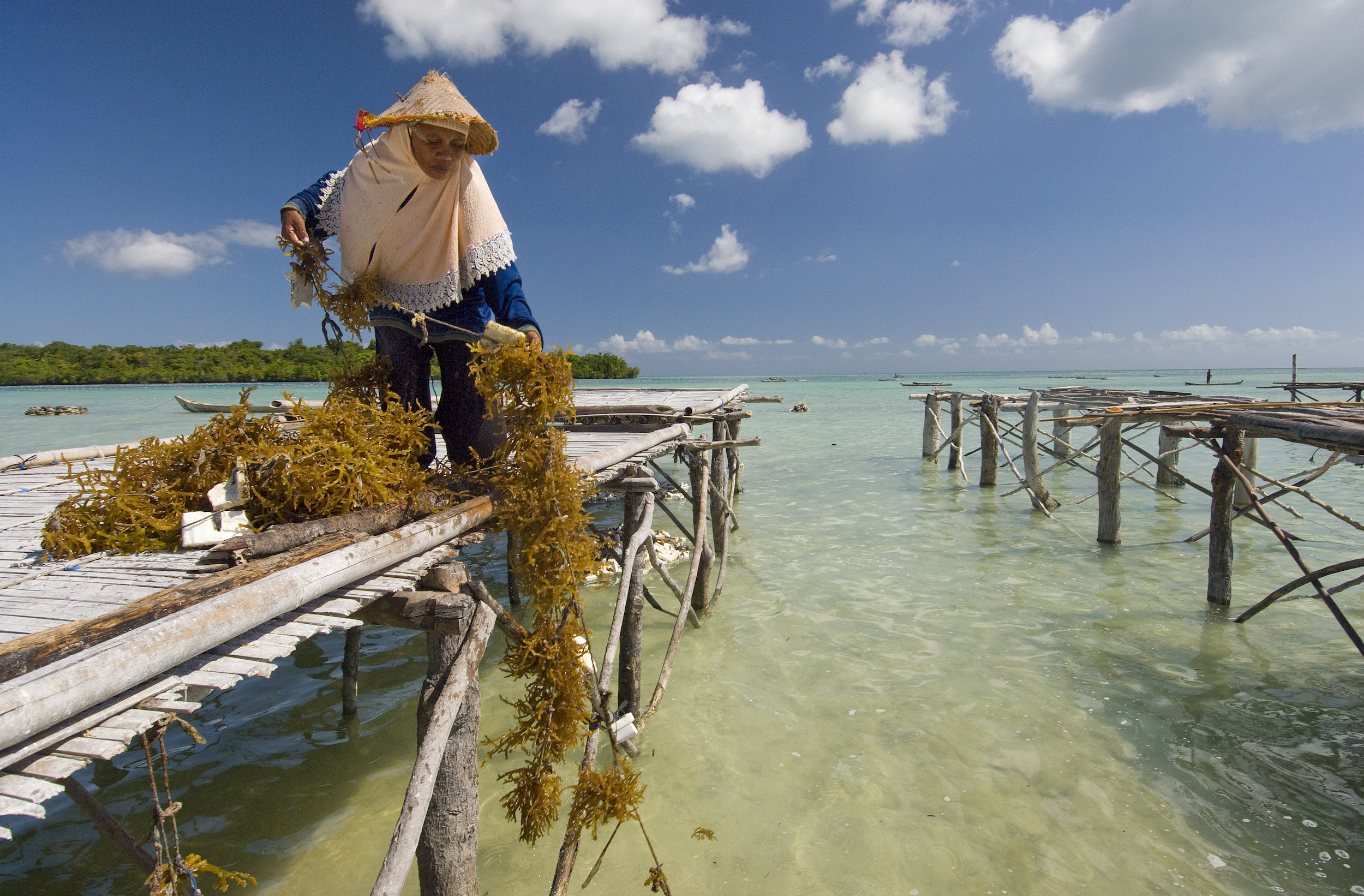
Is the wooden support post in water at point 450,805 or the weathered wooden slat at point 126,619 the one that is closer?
the weathered wooden slat at point 126,619

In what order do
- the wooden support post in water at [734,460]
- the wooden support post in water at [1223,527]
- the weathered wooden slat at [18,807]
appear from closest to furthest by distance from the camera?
1. the weathered wooden slat at [18,807]
2. the wooden support post in water at [1223,527]
3. the wooden support post in water at [734,460]

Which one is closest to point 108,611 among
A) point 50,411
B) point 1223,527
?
point 1223,527

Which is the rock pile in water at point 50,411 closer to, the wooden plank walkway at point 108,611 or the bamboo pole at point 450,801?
the wooden plank walkway at point 108,611

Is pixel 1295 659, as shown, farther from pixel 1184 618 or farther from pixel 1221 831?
pixel 1221 831

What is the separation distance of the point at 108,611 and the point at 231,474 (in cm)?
79

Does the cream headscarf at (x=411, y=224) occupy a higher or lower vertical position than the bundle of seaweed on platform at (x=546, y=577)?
higher

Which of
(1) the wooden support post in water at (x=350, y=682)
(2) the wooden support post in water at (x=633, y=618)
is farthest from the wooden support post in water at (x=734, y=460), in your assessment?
(1) the wooden support post in water at (x=350, y=682)

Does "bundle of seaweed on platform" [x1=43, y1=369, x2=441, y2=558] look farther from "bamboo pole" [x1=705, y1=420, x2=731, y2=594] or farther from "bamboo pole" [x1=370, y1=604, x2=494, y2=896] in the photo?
"bamboo pole" [x1=705, y1=420, x2=731, y2=594]

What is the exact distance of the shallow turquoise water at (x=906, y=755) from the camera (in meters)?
3.47

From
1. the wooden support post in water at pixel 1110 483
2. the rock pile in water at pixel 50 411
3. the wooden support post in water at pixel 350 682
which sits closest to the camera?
the wooden support post in water at pixel 350 682

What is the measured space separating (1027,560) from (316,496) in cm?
872

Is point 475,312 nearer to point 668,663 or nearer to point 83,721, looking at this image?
point 83,721

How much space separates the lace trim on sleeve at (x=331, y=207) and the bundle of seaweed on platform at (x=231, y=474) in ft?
3.26

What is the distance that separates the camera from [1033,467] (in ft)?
36.4
